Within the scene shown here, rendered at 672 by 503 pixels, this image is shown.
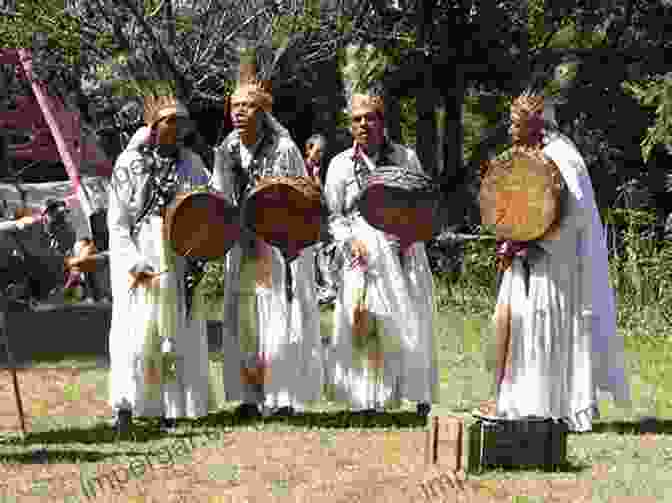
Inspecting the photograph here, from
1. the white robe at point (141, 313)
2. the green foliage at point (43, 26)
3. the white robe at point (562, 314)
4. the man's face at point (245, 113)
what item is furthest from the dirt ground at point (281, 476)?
the green foliage at point (43, 26)

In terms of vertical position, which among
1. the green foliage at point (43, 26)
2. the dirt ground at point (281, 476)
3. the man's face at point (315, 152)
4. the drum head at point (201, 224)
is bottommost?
the dirt ground at point (281, 476)

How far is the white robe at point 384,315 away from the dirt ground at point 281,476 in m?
0.50

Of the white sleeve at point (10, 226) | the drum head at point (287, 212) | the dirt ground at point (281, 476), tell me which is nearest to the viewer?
the dirt ground at point (281, 476)

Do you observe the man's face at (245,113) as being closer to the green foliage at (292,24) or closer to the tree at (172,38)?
the tree at (172,38)

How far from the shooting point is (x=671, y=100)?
47.7ft

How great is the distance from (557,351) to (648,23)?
14242mm

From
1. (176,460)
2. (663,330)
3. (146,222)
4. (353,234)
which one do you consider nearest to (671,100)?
(663,330)

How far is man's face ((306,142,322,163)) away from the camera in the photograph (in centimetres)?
1358

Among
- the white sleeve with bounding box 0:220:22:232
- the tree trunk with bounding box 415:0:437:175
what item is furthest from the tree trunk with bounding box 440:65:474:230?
the white sleeve with bounding box 0:220:22:232

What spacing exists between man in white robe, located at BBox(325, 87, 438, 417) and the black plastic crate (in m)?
1.65

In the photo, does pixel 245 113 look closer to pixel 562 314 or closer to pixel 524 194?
pixel 524 194

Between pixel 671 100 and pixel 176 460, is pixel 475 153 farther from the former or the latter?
pixel 176 460

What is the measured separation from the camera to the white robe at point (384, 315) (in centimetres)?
930

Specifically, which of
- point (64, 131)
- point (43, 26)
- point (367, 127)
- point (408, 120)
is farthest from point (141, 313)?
point (408, 120)
